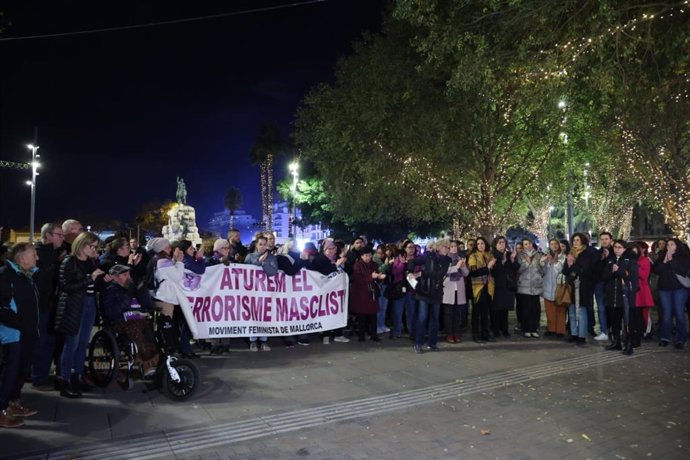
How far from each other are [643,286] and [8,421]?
10729 millimetres

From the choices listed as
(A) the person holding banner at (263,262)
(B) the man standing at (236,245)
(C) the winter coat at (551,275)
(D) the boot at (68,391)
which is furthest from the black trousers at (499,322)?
(D) the boot at (68,391)

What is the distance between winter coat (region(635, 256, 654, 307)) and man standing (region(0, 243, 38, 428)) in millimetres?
10016

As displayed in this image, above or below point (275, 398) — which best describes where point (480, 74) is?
above

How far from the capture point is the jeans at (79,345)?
6.78 m

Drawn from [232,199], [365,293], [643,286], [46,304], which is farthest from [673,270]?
[232,199]

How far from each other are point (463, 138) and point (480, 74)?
8.32 metres

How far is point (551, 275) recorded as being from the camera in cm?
1177

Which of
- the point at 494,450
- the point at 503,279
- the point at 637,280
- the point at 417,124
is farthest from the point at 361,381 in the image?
the point at 417,124

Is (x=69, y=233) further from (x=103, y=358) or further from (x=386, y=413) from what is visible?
(x=386, y=413)

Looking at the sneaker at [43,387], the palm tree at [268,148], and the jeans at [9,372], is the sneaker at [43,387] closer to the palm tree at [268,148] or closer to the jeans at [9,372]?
the jeans at [9,372]

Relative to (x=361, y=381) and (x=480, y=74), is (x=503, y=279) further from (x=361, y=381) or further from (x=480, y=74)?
(x=361, y=381)

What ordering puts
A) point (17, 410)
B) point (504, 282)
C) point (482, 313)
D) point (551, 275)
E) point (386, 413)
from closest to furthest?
point (17, 410) < point (386, 413) < point (482, 313) < point (504, 282) < point (551, 275)

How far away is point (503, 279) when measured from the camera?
11.7m

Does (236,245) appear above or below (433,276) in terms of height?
above
